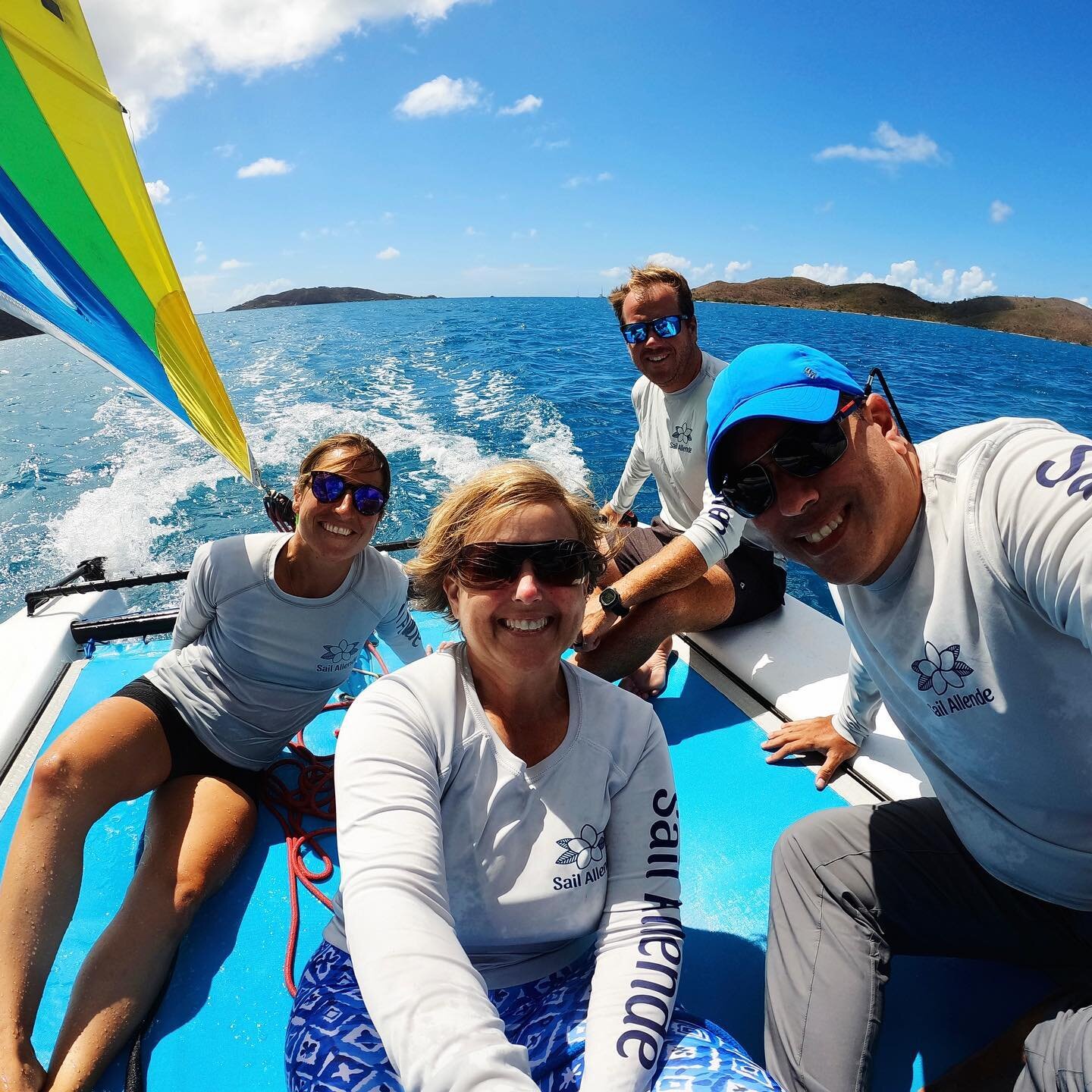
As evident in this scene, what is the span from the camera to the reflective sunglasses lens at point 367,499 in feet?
6.63

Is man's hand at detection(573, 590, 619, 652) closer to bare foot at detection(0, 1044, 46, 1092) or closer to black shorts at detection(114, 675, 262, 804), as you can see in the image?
black shorts at detection(114, 675, 262, 804)

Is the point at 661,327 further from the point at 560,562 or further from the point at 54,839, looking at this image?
the point at 54,839

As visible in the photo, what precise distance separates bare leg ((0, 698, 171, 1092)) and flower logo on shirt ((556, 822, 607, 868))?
123 centimetres

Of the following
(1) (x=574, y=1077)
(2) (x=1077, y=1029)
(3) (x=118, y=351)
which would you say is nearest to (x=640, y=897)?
(1) (x=574, y=1077)

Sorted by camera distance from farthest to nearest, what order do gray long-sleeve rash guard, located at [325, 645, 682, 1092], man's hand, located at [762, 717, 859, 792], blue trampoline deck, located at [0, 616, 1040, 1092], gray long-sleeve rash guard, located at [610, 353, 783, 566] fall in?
gray long-sleeve rash guard, located at [610, 353, 783, 566]
man's hand, located at [762, 717, 859, 792]
blue trampoline deck, located at [0, 616, 1040, 1092]
gray long-sleeve rash guard, located at [325, 645, 682, 1092]

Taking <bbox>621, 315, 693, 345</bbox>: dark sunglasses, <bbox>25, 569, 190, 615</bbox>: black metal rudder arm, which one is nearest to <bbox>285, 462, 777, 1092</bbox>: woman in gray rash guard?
<bbox>621, 315, 693, 345</bbox>: dark sunglasses

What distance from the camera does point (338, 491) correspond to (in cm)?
201

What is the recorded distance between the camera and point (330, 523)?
6.62 feet

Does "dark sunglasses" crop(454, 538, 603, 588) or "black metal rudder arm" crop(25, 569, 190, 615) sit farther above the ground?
"dark sunglasses" crop(454, 538, 603, 588)

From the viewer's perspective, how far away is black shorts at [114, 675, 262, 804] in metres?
1.98

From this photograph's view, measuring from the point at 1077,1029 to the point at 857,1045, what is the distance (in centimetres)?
42

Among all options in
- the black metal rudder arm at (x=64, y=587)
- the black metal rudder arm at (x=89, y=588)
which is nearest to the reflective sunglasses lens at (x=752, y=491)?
the black metal rudder arm at (x=89, y=588)

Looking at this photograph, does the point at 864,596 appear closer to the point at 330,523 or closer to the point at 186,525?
the point at 330,523

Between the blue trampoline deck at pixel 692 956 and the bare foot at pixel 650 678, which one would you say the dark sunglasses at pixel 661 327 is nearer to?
the bare foot at pixel 650 678
